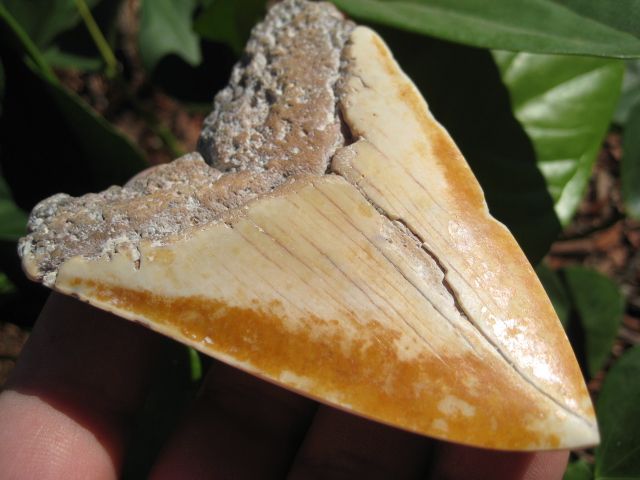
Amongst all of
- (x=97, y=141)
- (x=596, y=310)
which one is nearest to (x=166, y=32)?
(x=97, y=141)

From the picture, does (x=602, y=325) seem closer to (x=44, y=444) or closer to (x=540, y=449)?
(x=540, y=449)

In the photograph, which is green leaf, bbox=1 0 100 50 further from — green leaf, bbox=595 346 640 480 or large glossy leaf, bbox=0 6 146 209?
green leaf, bbox=595 346 640 480

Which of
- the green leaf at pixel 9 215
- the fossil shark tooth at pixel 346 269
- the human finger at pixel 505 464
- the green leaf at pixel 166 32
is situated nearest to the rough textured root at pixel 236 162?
the fossil shark tooth at pixel 346 269

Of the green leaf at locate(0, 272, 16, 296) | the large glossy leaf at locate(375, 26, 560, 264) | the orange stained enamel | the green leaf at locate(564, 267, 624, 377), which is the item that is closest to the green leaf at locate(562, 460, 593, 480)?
the green leaf at locate(564, 267, 624, 377)

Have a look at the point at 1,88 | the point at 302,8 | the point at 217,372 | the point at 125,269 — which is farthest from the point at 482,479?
the point at 1,88

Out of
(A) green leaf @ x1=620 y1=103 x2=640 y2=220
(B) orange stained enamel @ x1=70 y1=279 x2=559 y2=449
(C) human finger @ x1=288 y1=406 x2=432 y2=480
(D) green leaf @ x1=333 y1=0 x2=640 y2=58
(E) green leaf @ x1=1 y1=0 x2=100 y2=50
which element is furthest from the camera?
(E) green leaf @ x1=1 y1=0 x2=100 y2=50

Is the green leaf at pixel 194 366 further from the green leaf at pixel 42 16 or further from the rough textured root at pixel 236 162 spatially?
the green leaf at pixel 42 16
